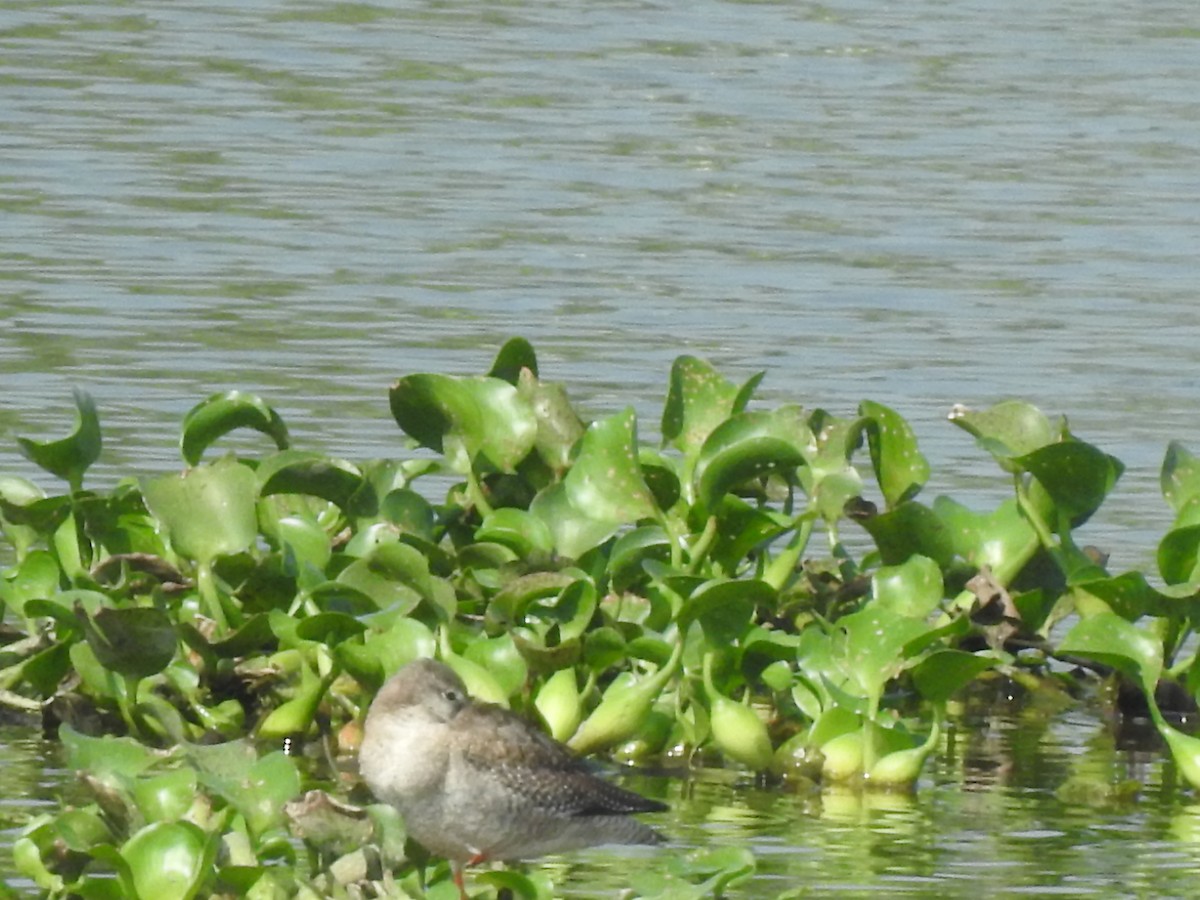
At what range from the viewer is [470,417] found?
25.6 feet

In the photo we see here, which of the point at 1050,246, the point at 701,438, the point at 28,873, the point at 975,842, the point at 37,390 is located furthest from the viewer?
the point at 1050,246

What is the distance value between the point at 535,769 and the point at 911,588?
5.13ft

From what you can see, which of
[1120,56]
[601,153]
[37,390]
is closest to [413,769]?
[37,390]

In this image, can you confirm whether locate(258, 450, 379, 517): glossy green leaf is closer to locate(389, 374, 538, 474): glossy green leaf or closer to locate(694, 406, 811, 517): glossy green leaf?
locate(389, 374, 538, 474): glossy green leaf

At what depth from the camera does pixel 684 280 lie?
529 inches

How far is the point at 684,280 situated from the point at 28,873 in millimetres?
8131

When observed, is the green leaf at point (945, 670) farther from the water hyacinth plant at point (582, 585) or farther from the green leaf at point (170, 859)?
the green leaf at point (170, 859)

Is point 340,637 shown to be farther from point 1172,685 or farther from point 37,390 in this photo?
point 37,390

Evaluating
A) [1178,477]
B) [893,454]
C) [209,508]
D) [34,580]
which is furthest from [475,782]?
[1178,477]

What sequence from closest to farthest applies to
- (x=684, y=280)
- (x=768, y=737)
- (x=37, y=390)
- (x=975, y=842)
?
(x=975, y=842), (x=768, y=737), (x=37, y=390), (x=684, y=280)

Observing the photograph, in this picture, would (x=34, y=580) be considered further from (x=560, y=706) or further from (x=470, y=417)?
(x=560, y=706)

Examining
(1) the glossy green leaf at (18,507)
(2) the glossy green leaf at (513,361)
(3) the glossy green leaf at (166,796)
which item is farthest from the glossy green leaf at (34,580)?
(3) the glossy green leaf at (166,796)

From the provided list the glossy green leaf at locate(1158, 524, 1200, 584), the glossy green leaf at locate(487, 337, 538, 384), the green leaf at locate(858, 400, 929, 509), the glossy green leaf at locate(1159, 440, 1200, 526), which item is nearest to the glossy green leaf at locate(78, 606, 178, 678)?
the glossy green leaf at locate(487, 337, 538, 384)

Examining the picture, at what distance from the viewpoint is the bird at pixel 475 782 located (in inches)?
243
